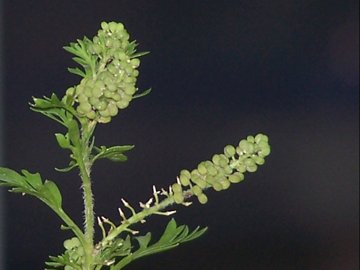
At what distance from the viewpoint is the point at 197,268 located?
211 centimetres

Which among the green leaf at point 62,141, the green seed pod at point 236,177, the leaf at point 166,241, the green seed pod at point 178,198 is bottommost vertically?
the leaf at point 166,241

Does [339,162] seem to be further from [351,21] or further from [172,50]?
[172,50]

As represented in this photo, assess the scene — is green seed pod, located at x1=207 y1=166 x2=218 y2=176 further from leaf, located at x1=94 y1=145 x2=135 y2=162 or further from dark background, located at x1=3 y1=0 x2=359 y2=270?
dark background, located at x1=3 y1=0 x2=359 y2=270

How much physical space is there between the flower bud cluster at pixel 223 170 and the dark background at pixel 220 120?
1.33 m

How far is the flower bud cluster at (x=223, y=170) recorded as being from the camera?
1.05 feet

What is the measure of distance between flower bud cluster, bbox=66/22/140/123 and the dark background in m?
1.33

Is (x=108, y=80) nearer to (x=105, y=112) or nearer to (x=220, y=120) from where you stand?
(x=105, y=112)

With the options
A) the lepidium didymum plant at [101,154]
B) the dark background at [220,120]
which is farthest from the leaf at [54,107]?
the dark background at [220,120]

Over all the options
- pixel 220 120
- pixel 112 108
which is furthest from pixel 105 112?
pixel 220 120

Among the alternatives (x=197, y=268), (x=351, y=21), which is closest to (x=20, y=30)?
(x=197, y=268)

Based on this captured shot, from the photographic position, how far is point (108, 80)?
30cm

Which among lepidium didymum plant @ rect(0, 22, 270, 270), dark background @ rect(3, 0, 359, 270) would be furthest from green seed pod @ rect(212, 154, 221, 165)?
dark background @ rect(3, 0, 359, 270)

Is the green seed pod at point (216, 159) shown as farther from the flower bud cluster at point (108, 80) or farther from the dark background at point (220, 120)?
the dark background at point (220, 120)

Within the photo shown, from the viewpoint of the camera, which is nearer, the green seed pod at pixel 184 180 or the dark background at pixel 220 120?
the green seed pod at pixel 184 180
